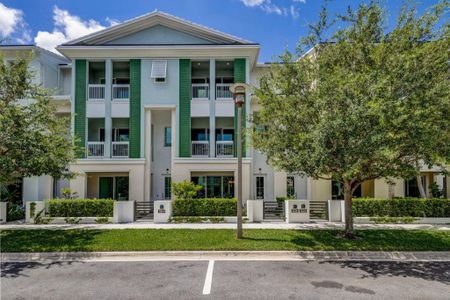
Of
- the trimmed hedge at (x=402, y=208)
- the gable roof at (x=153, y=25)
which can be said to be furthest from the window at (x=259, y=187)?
the gable roof at (x=153, y=25)

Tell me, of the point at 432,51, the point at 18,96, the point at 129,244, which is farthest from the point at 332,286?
the point at 18,96

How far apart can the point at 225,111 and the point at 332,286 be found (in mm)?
13523

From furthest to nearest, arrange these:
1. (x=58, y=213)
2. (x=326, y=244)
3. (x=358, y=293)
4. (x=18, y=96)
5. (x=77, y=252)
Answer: (x=58, y=213) < (x=18, y=96) < (x=326, y=244) < (x=77, y=252) < (x=358, y=293)

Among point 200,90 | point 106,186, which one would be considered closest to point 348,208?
point 200,90

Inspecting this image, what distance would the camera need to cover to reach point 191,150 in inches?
734

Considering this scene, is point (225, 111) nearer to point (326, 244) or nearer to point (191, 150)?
point (191, 150)

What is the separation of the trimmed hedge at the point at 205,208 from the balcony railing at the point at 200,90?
7408mm

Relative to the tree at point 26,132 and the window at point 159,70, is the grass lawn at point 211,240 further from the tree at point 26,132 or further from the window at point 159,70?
the window at point 159,70

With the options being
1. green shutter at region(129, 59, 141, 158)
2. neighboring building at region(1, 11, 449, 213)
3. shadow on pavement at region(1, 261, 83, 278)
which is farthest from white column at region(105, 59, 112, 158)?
shadow on pavement at region(1, 261, 83, 278)

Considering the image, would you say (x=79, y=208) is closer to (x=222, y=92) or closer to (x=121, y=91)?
(x=121, y=91)

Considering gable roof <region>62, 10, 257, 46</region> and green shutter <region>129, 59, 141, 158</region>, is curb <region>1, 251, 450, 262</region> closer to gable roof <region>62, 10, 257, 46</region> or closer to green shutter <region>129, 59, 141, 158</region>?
green shutter <region>129, 59, 141, 158</region>

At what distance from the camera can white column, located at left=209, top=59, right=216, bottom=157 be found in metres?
18.6

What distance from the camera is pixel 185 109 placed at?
1856 cm

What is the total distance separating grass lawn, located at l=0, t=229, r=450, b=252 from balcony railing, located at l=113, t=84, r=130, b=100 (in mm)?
9592
